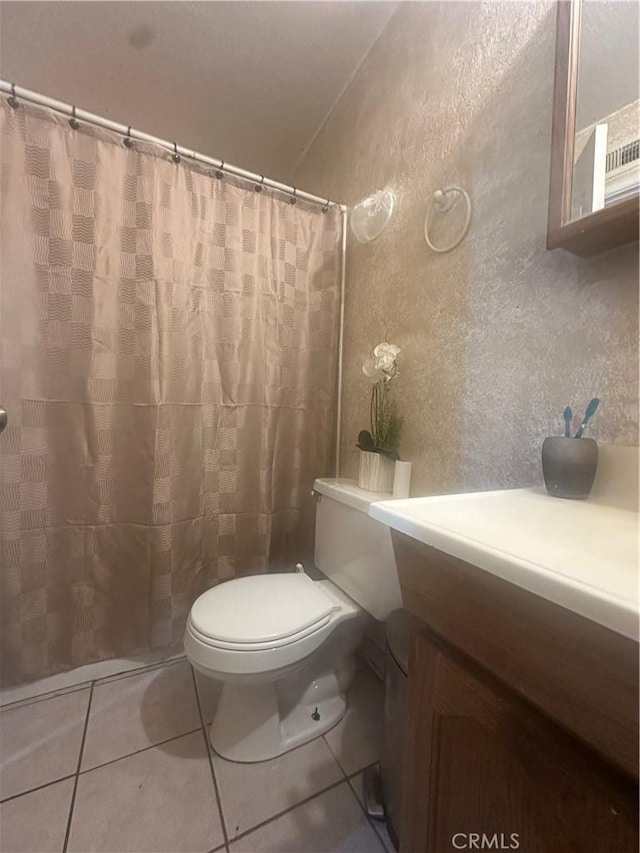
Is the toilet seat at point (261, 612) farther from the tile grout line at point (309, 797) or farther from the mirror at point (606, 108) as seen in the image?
the mirror at point (606, 108)

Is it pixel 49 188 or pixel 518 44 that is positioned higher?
pixel 518 44

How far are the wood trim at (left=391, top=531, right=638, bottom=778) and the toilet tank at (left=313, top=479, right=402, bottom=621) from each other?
0.47 metres

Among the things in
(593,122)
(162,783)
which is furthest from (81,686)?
(593,122)

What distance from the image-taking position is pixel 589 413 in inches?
25.1

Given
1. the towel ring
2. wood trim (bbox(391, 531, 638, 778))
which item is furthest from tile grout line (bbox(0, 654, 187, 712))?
the towel ring

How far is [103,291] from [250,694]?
126 cm

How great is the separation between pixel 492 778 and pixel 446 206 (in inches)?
47.4

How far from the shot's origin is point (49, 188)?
983 millimetres

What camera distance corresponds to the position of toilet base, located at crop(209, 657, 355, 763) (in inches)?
35.8

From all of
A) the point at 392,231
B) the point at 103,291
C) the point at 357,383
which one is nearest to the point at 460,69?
the point at 392,231

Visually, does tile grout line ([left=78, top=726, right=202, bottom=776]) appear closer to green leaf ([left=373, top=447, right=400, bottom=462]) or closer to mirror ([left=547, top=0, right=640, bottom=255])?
green leaf ([left=373, top=447, right=400, bottom=462])

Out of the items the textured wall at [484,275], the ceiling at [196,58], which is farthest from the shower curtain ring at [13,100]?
the textured wall at [484,275]

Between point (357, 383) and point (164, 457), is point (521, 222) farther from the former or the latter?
point (164, 457)

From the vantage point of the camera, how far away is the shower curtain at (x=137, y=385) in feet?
3.25
